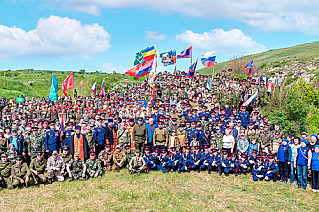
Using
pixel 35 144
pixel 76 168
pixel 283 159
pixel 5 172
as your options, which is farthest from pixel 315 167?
pixel 5 172

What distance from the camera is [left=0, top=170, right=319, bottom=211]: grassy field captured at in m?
8.04

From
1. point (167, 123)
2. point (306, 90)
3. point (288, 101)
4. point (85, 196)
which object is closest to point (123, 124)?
point (167, 123)

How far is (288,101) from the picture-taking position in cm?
1709

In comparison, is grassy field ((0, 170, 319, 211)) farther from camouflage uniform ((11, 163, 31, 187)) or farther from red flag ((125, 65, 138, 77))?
red flag ((125, 65, 138, 77))

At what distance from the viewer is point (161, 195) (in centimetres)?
879

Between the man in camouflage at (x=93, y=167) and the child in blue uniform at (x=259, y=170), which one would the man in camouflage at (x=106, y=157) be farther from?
the child in blue uniform at (x=259, y=170)

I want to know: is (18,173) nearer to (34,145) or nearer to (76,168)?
(34,145)

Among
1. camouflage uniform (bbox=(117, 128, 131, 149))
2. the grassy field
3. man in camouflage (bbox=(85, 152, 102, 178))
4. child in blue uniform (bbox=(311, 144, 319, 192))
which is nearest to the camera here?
the grassy field

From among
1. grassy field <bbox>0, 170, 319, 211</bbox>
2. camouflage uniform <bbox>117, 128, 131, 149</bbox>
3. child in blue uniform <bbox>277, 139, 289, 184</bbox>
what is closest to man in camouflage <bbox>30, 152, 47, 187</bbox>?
grassy field <bbox>0, 170, 319, 211</bbox>

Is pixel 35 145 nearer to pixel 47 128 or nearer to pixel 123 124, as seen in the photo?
pixel 47 128

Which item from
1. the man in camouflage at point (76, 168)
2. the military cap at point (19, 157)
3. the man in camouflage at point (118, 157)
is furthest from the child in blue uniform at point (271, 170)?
the military cap at point (19, 157)

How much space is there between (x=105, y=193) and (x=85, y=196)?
2.17ft

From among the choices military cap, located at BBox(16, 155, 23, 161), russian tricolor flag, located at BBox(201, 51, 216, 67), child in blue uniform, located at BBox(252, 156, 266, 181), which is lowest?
child in blue uniform, located at BBox(252, 156, 266, 181)

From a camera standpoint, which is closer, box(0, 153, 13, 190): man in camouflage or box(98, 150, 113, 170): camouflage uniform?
box(0, 153, 13, 190): man in camouflage
